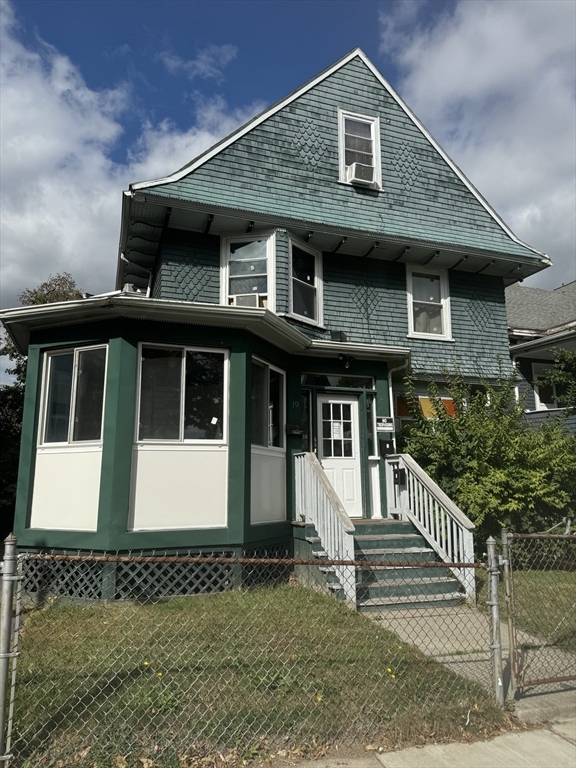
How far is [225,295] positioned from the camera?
1123cm

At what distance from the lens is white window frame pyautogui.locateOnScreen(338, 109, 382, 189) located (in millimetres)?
12711

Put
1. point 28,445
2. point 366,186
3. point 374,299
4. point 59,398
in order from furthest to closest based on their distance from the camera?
point 366,186
point 374,299
point 59,398
point 28,445

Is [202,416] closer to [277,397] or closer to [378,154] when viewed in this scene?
[277,397]

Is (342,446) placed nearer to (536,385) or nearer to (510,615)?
(510,615)

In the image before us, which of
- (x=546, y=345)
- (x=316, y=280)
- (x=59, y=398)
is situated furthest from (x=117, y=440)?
(x=546, y=345)

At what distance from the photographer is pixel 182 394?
794cm

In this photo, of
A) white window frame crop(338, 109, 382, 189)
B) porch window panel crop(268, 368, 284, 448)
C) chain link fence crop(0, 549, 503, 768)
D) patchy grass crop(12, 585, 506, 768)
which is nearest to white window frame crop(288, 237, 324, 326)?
white window frame crop(338, 109, 382, 189)

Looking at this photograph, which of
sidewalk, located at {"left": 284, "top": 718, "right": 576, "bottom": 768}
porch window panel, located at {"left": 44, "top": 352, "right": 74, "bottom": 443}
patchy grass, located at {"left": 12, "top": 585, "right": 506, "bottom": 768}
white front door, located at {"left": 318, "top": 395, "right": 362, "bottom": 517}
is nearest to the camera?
sidewalk, located at {"left": 284, "top": 718, "right": 576, "bottom": 768}

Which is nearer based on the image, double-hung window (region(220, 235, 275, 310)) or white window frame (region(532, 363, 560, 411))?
double-hung window (region(220, 235, 275, 310))

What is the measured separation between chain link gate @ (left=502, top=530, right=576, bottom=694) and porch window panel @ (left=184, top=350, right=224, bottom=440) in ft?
13.8

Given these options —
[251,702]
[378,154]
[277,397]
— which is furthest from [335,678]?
[378,154]

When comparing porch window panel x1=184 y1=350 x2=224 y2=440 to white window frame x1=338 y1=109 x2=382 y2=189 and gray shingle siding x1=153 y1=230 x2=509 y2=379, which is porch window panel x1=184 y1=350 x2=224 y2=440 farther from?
white window frame x1=338 y1=109 x2=382 y2=189

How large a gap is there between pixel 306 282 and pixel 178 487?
572 centimetres

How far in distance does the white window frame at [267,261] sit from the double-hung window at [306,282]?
0.43 meters
